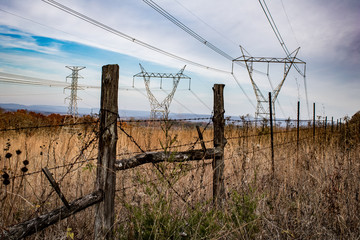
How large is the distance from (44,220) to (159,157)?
133 centimetres

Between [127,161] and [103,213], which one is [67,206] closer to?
[103,213]

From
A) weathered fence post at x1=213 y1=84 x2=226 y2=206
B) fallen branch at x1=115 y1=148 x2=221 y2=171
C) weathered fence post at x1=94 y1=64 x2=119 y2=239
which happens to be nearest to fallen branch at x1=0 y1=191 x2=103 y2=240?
weathered fence post at x1=94 y1=64 x2=119 y2=239

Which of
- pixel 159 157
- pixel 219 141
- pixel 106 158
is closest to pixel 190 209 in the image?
pixel 159 157

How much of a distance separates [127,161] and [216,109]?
1.81 meters

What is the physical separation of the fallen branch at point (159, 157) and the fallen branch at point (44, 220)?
368 millimetres

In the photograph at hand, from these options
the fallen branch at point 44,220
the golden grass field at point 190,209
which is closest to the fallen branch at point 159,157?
the golden grass field at point 190,209

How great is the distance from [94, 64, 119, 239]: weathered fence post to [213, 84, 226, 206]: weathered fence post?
1.76 m

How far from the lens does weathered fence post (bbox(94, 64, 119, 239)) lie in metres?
2.48

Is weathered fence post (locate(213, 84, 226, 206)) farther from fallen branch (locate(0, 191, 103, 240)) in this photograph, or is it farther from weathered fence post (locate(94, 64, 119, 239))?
fallen branch (locate(0, 191, 103, 240))

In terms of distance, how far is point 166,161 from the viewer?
3049 millimetres

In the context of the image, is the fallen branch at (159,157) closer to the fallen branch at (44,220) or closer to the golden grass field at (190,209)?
the golden grass field at (190,209)

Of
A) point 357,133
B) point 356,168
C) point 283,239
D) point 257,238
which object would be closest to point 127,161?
point 257,238

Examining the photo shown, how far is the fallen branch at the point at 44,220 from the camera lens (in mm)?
1913

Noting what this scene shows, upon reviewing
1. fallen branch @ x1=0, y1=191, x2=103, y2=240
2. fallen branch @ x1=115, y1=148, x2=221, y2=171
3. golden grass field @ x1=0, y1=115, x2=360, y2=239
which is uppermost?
fallen branch @ x1=115, y1=148, x2=221, y2=171
